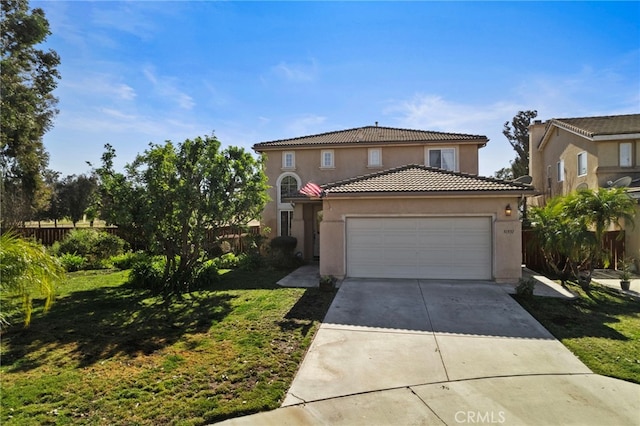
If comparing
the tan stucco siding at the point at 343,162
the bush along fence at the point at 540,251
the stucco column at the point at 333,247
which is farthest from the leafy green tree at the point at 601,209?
the stucco column at the point at 333,247

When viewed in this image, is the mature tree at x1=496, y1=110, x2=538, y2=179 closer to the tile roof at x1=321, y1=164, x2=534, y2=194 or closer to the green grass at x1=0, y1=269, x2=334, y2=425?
the tile roof at x1=321, y1=164, x2=534, y2=194

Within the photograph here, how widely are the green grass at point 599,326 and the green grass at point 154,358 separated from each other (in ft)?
16.1

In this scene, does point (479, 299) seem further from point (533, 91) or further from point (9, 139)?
point (9, 139)

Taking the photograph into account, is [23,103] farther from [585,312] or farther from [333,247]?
[585,312]

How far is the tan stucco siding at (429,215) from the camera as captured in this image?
1076 centimetres

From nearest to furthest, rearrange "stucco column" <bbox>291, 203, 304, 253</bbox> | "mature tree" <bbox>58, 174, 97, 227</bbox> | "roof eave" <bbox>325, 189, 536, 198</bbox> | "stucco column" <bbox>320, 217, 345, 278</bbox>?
"roof eave" <bbox>325, 189, 536, 198</bbox>, "stucco column" <bbox>320, 217, 345, 278</bbox>, "stucco column" <bbox>291, 203, 304, 253</bbox>, "mature tree" <bbox>58, 174, 97, 227</bbox>

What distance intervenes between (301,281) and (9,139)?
773 inches

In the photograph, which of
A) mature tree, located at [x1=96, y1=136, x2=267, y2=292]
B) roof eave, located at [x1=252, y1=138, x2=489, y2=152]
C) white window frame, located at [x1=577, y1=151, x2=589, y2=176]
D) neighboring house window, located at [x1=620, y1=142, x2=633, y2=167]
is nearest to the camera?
mature tree, located at [x1=96, y1=136, x2=267, y2=292]

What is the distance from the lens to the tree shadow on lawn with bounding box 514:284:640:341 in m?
6.66

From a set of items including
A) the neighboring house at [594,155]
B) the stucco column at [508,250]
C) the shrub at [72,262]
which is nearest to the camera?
the stucco column at [508,250]

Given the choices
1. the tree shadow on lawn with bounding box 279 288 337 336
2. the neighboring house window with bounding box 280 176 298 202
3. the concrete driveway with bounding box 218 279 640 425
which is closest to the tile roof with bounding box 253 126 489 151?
the neighboring house window with bounding box 280 176 298 202

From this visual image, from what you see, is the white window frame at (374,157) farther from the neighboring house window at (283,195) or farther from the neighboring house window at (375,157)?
the neighboring house window at (283,195)

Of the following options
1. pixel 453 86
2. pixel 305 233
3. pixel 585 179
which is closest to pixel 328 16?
pixel 453 86

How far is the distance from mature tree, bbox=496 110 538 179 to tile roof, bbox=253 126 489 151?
86.0ft
